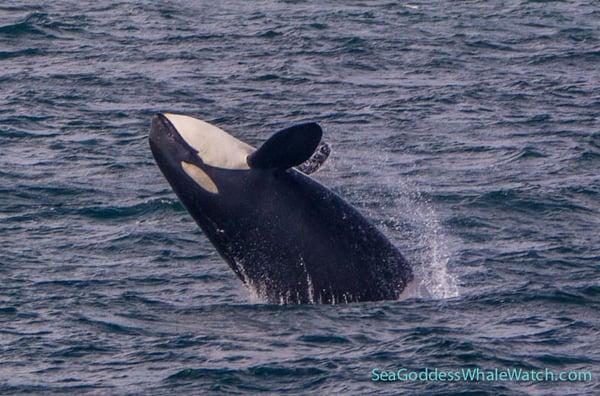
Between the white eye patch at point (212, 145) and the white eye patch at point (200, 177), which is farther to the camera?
the white eye patch at point (212, 145)

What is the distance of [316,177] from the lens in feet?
94.2

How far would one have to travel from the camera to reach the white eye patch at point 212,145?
1919 centimetres

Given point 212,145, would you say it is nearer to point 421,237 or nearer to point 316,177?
point 421,237

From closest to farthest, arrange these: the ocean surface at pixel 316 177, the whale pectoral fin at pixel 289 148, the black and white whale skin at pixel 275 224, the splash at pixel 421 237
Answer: the whale pectoral fin at pixel 289 148, the ocean surface at pixel 316 177, the black and white whale skin at pixel 275 224, the splash at pixel 421 237

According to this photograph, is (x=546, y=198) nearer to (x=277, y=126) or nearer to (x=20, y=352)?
(x=277, y=126)

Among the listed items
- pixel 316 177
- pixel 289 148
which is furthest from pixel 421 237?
pixel 289 148

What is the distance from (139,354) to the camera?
1833 cm

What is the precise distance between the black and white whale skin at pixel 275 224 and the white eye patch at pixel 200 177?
12 mm

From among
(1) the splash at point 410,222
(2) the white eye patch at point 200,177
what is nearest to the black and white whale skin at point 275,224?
(2) the white eye patch at point 200,177

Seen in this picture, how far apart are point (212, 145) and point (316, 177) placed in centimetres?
939

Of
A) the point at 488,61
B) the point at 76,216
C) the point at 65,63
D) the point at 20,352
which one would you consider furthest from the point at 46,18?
the point at 20,352

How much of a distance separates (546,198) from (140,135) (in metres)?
8.74

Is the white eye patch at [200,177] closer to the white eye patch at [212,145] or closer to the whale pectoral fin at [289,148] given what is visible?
the white eye patch at [212,145]

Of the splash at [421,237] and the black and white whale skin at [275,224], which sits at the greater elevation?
the black and white whale skin at [275,224]
